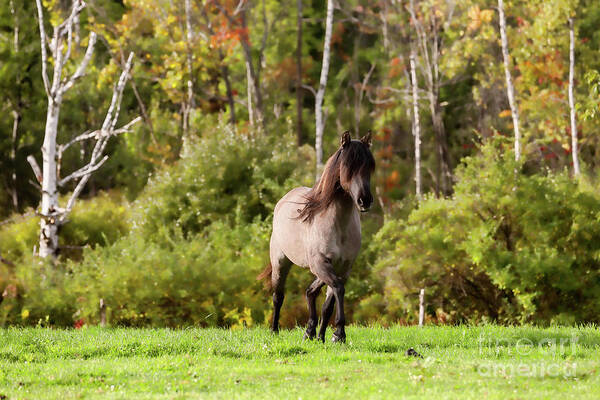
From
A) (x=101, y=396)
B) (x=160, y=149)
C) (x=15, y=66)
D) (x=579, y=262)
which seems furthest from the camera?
(x=160, y=149)

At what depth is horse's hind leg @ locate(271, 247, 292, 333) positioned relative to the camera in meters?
Answer: 13.5

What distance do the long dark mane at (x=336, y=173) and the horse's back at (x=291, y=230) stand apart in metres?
0.29

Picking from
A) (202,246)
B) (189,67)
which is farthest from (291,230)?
(189,67)

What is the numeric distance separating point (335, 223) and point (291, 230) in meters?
1.23

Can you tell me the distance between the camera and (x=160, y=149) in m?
38.1

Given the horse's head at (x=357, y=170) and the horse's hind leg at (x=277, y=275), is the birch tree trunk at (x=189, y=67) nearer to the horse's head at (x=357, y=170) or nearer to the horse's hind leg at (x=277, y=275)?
the horse's hind leg at (x=277, y=275)

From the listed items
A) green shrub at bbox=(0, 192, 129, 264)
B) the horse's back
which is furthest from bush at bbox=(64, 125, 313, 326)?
the horse's back

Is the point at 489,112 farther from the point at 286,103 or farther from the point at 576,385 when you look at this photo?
the point at 576,385

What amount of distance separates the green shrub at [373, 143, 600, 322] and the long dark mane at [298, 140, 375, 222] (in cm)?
923

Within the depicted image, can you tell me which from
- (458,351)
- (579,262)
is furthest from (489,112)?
(458,351)

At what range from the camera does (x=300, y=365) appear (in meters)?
10.2

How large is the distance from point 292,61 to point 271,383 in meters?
43.1

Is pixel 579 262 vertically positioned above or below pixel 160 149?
below

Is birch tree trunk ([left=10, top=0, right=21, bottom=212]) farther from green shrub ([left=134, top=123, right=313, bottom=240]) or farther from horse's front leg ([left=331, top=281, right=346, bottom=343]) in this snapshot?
horse's front leg ([left=331, top=281, right=346, bottom=343])
